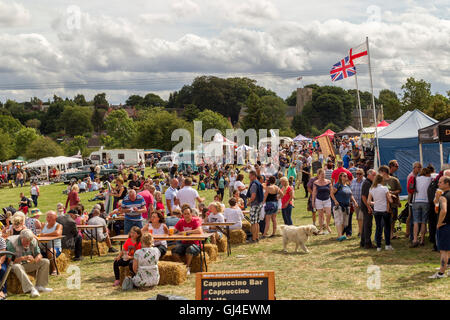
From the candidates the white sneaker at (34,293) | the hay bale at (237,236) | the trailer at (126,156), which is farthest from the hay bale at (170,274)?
the trailer at (126,156)

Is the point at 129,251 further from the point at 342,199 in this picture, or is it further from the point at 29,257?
the point at 342,199

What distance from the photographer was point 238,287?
18.9ft

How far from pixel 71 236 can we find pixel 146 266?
3375 mm

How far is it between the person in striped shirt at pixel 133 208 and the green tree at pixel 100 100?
158117 millimetres

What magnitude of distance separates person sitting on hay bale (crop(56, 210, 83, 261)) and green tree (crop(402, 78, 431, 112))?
59.0 metres

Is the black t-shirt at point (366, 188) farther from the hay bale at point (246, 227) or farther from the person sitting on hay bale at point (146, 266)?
the person sitting on hay bale at point (146, 266)

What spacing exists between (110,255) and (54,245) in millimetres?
1940

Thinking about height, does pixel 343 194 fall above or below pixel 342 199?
above

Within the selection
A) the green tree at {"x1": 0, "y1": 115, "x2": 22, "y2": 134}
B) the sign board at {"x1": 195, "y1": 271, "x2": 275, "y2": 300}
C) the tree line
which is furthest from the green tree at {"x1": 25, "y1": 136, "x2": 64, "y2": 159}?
the sign board at {"x1": 195, "y1": 271, "x2": 275, "y2": 300}

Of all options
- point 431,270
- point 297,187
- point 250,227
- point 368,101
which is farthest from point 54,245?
point 368,101

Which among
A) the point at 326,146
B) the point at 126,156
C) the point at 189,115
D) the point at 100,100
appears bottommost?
the point at 326,146

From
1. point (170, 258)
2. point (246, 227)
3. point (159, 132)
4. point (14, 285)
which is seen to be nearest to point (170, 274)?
point (170, 258)
